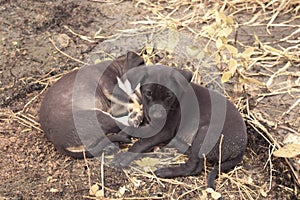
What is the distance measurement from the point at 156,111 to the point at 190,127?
453mm

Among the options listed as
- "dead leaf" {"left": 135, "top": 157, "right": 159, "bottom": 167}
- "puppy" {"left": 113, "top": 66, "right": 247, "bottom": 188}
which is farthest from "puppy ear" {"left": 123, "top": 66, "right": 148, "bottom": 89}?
"dead leaf" {"left": 135, "top": 157, "right": 159, "bottom": 167}

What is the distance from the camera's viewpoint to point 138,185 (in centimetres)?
402

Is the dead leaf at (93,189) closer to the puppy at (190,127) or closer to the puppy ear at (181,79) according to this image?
the puppy at (190,127)

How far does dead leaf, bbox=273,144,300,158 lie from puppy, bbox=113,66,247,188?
1.03 ft

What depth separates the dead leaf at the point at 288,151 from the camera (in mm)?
4236

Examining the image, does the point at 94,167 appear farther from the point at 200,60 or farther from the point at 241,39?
the point at 241,39

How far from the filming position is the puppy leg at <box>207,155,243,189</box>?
404cm

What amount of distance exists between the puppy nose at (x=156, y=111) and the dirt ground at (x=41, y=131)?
49cm

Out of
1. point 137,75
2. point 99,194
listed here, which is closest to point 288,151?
point 137,75

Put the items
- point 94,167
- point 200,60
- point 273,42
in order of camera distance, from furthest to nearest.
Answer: point 273,42 < point 200,60 < point 94,167

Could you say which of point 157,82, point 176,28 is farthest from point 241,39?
point 157,82

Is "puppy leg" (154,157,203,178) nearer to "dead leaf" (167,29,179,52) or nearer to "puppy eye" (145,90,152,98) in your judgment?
"puppy eye" (145,90,152,98)

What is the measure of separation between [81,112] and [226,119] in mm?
1113

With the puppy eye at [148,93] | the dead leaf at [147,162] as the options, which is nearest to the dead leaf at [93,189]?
the dead leaf at [147,162]
